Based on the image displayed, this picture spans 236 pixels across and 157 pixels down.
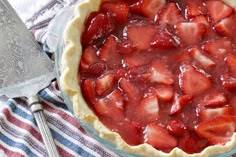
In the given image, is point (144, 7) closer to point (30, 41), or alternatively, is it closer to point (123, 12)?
point (123, 12)

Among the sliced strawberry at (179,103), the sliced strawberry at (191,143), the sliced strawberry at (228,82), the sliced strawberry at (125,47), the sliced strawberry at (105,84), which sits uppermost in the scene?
the sliced strawberry at (125,47)

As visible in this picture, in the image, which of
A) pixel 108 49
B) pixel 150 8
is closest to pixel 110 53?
pixel 108 49

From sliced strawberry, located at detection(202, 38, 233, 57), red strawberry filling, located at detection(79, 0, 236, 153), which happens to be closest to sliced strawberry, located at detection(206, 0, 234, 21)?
red strawberry filling, located at detection(79, 0, 236, 153)

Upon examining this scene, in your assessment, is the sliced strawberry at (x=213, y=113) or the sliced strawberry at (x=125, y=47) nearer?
the sliced strawberry at (x=213, y=113)

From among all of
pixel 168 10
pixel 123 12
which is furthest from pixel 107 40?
pixel 168 10

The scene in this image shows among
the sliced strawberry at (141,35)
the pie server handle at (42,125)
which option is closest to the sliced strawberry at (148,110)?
the sliced strawberry at (141,35)

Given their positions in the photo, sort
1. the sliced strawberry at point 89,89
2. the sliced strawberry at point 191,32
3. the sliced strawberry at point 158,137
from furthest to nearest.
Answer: the sliced strawberry at point 191,32 < the sliced strawberry at point 89,89 < the sliced strawberry at point 158,137

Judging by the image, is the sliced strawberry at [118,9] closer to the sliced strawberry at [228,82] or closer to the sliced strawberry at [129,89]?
the sliced strawberry at [129,89]
